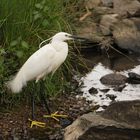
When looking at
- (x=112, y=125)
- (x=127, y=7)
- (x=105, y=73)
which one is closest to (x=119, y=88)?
(x=105, y=73)

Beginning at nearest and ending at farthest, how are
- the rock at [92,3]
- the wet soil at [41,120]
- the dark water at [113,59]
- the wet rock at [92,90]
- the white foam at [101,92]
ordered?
the wet soil at [41,120] → the white foam at [101,92] → the wet rock at [92,90] → the dark water at [113,59] → the rock at [92,3]

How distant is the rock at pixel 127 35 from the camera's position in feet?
29.5

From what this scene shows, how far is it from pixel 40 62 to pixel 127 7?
187 inches

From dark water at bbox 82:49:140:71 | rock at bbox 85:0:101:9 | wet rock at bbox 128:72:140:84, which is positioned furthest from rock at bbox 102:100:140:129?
rock at bbox 85:0:101:9

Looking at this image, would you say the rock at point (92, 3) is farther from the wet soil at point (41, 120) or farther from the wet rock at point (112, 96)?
the wet soil at point (41, 120)

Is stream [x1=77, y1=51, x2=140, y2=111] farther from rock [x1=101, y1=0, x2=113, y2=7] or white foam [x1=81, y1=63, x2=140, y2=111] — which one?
rock [x1=101, y1=0, x2=113, y2=7]

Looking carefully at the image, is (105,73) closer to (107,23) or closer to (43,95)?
(107,23)

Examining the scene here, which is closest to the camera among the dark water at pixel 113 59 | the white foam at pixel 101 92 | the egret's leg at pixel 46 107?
the egret's leg at pixel 46 107

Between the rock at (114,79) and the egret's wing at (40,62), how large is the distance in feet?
6.11

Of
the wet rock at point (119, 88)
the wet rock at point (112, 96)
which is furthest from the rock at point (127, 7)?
the wet rock at point (112, 96)

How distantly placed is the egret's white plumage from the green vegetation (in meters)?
0.31

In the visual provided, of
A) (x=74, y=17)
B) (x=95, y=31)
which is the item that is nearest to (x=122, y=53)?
(x=95, y=31)

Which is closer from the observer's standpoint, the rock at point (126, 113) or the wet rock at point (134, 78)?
the rock at point (126, 113)

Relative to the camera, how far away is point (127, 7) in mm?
10023
